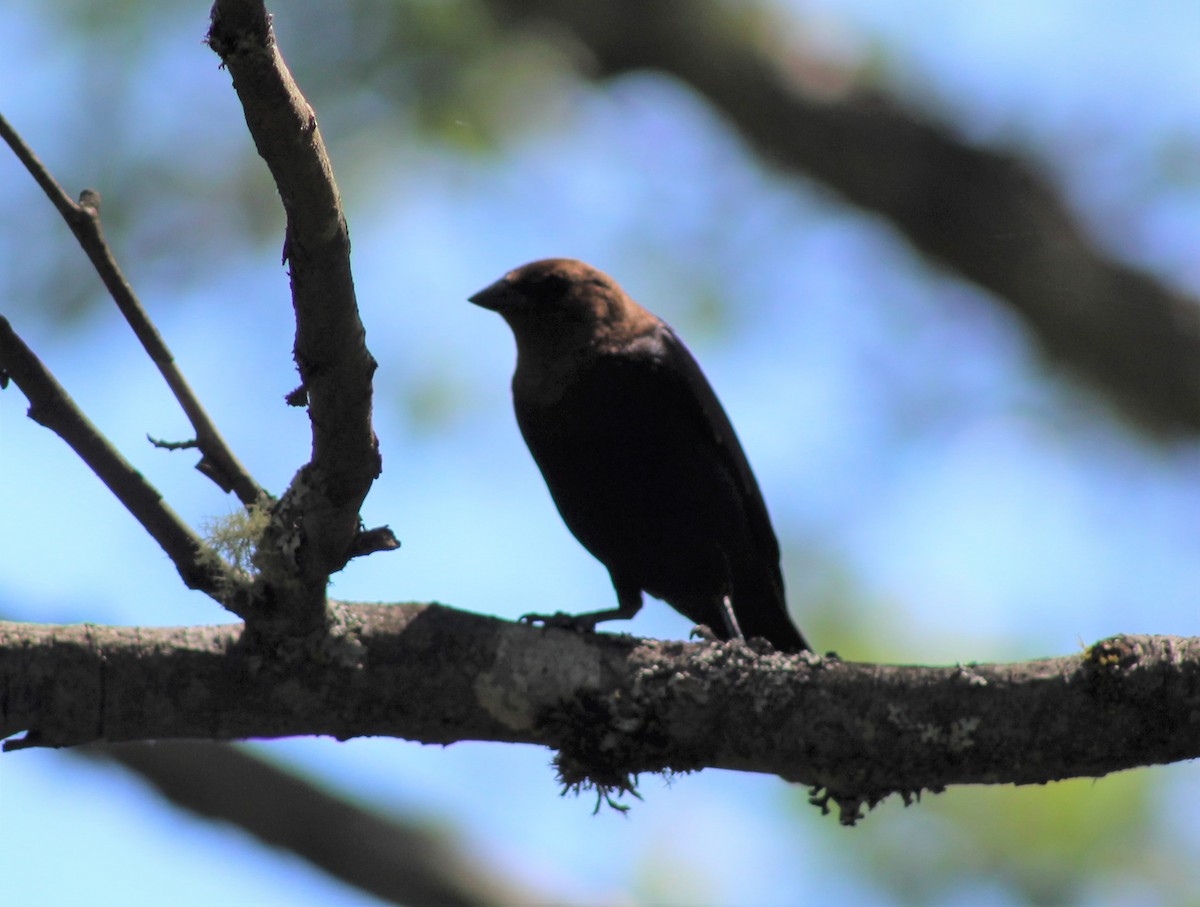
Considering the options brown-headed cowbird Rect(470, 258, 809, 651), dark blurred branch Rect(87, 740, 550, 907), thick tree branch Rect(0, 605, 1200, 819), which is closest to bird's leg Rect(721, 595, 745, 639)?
brown-headed cowbird Rect(470, 258, 809, 651)

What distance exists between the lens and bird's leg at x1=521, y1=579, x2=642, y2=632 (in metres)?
3.09

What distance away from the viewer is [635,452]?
3.69 metres

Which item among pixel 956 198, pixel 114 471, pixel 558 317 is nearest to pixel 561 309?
pixel 558 317

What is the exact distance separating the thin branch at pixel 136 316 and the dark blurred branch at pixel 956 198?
9.63ft

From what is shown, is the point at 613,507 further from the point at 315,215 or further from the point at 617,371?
the point at 315,215

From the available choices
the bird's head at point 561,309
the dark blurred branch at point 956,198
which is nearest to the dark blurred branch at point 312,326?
the bird's head at point 561,309

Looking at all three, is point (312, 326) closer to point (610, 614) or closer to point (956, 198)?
point (610, 614)

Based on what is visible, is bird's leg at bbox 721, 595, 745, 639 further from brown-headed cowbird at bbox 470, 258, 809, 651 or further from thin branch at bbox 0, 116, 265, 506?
thin branch at bbox 0, 116, 265, 506

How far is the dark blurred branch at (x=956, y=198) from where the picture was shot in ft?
14.8

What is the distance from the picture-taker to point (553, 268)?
410cm

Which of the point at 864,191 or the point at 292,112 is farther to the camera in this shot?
the point at 864,191

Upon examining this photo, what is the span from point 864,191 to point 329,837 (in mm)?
2909

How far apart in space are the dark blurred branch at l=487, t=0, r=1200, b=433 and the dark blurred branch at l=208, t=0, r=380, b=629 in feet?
10.0

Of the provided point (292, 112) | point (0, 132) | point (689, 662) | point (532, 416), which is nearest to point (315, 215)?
point (292, 112)
